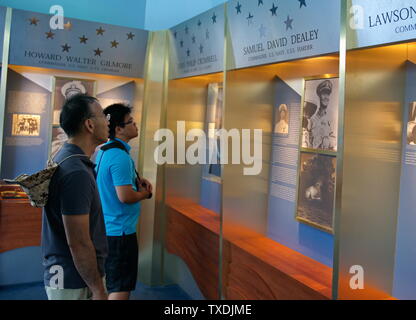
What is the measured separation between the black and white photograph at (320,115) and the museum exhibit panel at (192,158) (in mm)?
1060

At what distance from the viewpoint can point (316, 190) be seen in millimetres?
2893

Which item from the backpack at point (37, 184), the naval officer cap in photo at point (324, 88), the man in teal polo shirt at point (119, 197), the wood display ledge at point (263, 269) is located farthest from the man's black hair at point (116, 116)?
the naval officer cap in photo at point (324, 88)

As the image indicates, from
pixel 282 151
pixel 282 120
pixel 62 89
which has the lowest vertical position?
pixel 282 151

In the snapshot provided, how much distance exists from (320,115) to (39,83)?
9.82 feet

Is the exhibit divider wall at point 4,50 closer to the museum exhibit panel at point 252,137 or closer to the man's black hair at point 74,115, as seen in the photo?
the museum exhibit panel at point 252,137

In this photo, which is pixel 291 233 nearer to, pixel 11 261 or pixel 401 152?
pixel 401 152

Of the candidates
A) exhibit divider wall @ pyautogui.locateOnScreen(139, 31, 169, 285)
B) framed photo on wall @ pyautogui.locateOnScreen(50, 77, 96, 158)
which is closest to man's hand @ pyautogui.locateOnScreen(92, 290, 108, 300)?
exhibit divider wall @ pyautogui.locateOnScreen(139, 31, 169, 285)

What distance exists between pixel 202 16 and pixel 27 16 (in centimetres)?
167

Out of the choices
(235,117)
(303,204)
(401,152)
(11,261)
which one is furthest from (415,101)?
(11,261)

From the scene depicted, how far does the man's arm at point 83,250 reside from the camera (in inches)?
70.5

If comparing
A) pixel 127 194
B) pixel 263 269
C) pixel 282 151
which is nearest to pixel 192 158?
pixel 282 151

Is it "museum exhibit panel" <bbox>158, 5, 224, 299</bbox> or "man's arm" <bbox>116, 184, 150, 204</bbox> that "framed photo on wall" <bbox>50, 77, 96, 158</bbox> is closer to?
"museum exhibit panel" <bbox>158, 5, 224, 299</bbox>

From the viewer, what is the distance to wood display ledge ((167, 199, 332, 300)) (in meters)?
2.58

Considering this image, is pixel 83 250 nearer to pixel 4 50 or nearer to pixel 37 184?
pixel 37 184
